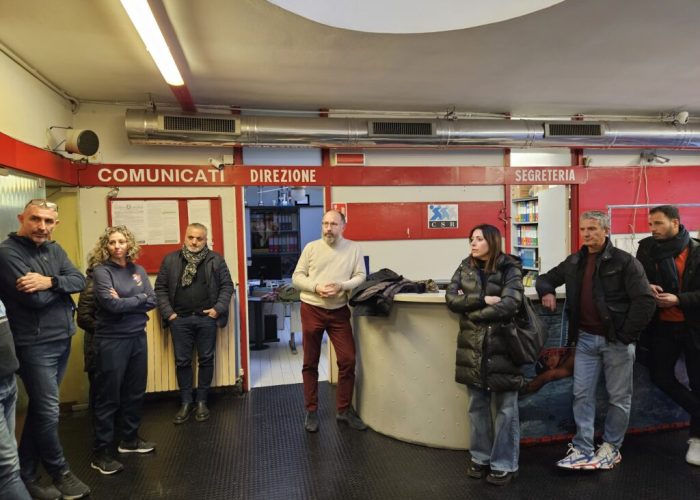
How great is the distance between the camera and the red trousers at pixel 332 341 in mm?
3246

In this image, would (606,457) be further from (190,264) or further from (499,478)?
(190,264)

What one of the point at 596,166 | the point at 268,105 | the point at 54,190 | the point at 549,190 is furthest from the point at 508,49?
the point at 54,190

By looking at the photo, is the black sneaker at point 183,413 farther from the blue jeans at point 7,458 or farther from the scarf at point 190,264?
the blue jeans at point 7,458

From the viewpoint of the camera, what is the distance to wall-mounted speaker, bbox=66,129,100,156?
351 centimetres

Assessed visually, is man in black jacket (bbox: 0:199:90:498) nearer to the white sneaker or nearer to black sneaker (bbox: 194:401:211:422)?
black sneaker (bbox: 194:401:211:422)

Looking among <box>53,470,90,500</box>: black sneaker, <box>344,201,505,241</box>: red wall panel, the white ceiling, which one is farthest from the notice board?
<box>53,470,90,500</box>: black sneaker

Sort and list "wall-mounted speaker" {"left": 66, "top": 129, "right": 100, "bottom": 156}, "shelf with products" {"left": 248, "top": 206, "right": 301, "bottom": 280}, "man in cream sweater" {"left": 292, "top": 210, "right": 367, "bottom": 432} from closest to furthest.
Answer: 1. "man in cream sweater" {"left": 292, "top": 210, "right": 367, "bottom": 432}
2. "wall-mounted speaker" {"left": 66, "top": 129, "right": 100, "bottom": 156}
3. "shelf with products" {"left": 248, "top": 206, "right": 301, "bottom": 280}

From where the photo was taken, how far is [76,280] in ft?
8.04

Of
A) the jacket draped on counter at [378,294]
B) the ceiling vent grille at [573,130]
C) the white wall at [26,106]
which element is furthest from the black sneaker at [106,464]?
the ceiling vent grille at [573,130]

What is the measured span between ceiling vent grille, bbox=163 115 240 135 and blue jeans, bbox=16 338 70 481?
2079 mm

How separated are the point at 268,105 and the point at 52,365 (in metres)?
2.87

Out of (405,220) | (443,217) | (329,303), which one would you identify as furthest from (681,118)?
(329,303)

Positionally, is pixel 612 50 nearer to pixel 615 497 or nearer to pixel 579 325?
pixel 579 325

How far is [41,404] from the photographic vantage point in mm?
2330
